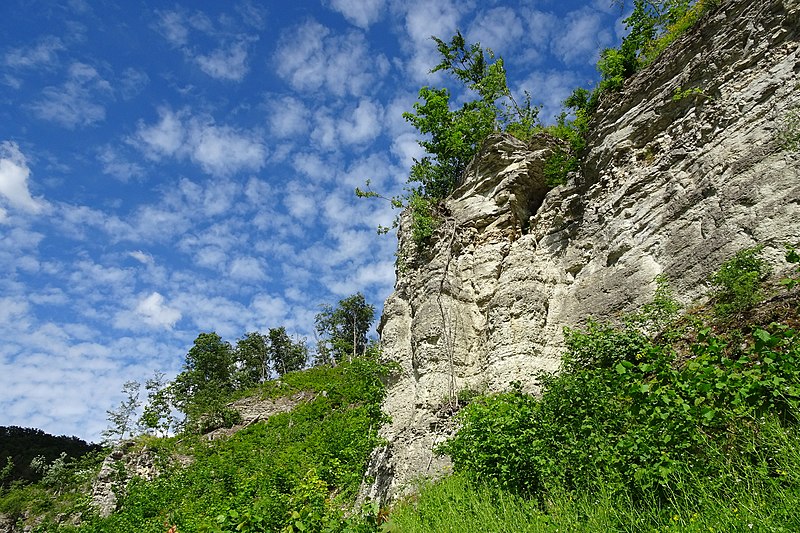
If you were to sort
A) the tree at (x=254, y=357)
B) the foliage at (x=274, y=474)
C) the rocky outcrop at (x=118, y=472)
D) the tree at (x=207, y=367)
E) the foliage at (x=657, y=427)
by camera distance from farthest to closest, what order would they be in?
the tree at (x=254, y=357) < the tree at (x=207, y=367) < the rocky outcrop at (x=118, y=472) < the foliage at (x=274, y=474) < the foliage at (x=657, y=427)

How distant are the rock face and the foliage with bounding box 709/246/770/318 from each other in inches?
11.1

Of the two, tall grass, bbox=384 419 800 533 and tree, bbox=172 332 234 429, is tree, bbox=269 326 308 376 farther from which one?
tall grass, bbox=384 419 800 533

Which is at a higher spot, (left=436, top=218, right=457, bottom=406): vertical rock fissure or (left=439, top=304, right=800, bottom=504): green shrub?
(left=436, top=218, right=457, bottom=406): vertical rock fissure

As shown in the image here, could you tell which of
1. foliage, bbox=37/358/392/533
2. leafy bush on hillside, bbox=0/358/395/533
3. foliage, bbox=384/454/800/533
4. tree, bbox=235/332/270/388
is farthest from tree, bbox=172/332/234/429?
foliage, bbox=384/454/800/533

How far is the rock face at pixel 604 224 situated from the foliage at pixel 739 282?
11.1 inches

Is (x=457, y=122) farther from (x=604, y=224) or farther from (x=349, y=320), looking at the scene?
(x=349, y=320)

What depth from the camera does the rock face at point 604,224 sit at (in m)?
8.41

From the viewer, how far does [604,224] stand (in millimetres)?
11078

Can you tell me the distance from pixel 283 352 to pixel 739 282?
5965 centimetres

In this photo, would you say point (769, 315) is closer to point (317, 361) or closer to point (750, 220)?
point (750, 220)

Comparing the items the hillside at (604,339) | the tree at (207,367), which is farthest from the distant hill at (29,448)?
the hillside at (604,339)

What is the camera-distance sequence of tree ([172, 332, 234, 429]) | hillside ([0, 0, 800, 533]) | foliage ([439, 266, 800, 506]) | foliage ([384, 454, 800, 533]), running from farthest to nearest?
1. tree ([172, 332, 234, 429])
2. hillside ([0, 0, 800, 533])
3. foliage ([439, 266, 800, 506])
4. foliage ([384, 454, 800, 533])

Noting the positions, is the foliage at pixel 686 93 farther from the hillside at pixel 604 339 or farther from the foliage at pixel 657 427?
the foliage at pixel 657 427

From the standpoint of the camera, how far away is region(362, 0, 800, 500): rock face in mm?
8414
